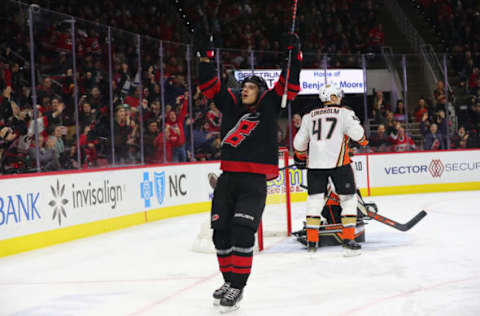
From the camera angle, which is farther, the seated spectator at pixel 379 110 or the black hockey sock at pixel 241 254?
the seated spectator at pixel 379 110

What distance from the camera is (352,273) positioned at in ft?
14.6

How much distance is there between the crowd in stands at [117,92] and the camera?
21.6 ft

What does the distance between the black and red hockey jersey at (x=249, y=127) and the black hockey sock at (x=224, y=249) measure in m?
0.38

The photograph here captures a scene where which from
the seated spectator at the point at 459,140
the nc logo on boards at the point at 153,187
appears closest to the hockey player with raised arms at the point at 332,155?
the nc logo on boards at the point at 153,187

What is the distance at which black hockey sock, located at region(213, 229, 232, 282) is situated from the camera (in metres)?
3.59

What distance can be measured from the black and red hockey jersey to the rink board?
260 cm

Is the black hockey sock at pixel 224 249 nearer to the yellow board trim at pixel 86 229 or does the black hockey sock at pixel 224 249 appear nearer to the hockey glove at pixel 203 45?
the hockey glove at pixel 203 45

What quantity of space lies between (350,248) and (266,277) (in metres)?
1.07

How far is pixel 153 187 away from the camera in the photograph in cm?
856

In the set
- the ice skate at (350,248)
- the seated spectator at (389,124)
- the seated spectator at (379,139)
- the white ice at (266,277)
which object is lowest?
the white ice at (266,277)

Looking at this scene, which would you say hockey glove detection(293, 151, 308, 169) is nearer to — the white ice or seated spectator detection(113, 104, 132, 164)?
the white ice

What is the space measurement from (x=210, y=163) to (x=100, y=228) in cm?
278

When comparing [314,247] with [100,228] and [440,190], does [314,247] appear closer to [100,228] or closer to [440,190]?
[100,228]

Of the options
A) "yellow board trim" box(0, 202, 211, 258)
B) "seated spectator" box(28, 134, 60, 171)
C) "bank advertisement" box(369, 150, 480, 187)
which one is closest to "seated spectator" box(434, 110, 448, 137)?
"bank advertisement" box(369, 150, 480, 187)
